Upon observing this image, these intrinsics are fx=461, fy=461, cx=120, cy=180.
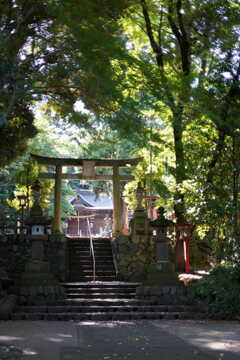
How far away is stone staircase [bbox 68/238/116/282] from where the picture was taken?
12.8 meters

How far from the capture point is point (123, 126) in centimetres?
746

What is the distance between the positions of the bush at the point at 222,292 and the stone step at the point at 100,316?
1.69 feet

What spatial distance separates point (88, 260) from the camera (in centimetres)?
1376

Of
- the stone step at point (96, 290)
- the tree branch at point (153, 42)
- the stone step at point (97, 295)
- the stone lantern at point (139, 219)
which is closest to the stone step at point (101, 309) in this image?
the stone step at point (97, 295)

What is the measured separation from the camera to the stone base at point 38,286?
10.2 meters

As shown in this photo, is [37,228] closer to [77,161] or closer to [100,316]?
[100,316]

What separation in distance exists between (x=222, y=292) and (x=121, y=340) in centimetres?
321

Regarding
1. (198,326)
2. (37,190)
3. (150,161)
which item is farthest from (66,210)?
(198,326)

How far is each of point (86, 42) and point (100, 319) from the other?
5.24 meters

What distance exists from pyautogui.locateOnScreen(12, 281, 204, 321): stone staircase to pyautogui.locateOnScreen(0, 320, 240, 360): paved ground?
1.48 ft

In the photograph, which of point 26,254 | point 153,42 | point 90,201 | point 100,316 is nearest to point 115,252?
point 26,254

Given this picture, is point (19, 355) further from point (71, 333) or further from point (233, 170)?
point (233, 170)

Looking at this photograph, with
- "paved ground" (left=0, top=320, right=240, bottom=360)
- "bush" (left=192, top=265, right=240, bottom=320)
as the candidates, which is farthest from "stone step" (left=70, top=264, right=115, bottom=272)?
"paved ground" (left=0, top=320, right=240, bottom=360)

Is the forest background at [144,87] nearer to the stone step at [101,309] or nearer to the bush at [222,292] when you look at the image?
the bush at [222,292]
